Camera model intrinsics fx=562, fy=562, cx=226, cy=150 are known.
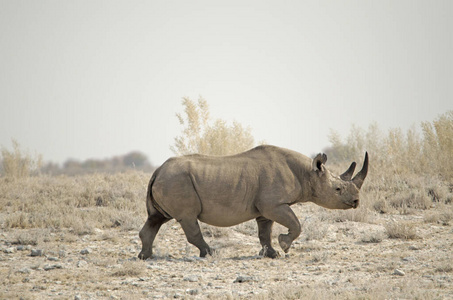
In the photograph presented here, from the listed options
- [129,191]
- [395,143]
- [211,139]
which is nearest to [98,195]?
[129,191]

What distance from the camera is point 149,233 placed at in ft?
30.2

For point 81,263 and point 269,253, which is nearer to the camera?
point 81,263

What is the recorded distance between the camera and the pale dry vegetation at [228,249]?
6844 mm

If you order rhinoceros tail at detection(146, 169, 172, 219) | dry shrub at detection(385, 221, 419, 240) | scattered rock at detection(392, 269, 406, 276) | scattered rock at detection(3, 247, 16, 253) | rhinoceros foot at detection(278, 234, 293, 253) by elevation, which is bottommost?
scattered rock at detection(3, 247, 16, 253)

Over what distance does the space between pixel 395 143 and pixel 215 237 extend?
31.0ft

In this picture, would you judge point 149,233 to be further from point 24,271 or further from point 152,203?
point 24,271

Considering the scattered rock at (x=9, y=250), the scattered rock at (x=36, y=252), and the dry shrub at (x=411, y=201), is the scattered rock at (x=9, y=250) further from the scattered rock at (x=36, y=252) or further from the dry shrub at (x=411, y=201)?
the dry shrub at (x=411, y=201)

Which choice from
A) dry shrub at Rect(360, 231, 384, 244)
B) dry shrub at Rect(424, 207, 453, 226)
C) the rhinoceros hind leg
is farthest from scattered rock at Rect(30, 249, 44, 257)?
dry shrub at Rect(424, 207, 453, 226)

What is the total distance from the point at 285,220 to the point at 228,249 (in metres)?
1.47

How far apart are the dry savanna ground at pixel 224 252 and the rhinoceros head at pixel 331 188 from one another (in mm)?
829

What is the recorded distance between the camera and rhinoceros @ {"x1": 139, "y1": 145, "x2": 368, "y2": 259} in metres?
8.98

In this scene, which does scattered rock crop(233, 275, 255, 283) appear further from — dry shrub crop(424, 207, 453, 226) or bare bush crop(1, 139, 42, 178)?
bare bush crop(1, 139, 42, 178)

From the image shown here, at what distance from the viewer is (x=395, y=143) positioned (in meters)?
18.4

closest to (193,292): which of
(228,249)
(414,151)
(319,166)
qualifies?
(228,249)
